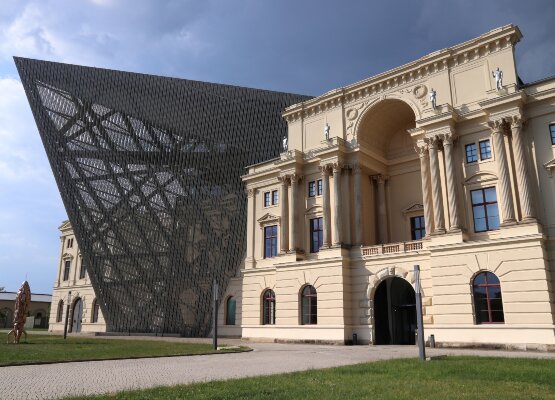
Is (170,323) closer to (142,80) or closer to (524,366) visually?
(142,80)

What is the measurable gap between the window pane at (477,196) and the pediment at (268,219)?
1758 cm

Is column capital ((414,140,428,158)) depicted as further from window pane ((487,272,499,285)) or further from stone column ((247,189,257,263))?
stone column ((247,189,257,263))

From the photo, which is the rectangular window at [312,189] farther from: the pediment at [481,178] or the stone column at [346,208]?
the pediment at [481,178]

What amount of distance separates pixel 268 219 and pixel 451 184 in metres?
17.9

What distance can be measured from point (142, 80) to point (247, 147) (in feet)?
47.5

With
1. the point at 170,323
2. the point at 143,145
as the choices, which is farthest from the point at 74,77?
the point at 170,323

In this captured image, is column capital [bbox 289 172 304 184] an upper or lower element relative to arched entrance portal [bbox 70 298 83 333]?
upper

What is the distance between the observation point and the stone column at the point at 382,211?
40.4 metres

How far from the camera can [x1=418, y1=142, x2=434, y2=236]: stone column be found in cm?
3438

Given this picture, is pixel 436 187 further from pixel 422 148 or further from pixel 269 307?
pixel 269 307

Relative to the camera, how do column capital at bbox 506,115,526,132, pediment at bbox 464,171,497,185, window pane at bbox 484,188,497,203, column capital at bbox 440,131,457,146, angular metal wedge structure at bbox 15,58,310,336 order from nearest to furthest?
1. column capital at bbox 506,115,526,132
2. window pane at bbox 484,188,497,203
3. pediment at bbox 464,171,497,185
4. column capital at bbox 440,131,457,146
5. angular metal wedge structure at bbox 15,58,310,336

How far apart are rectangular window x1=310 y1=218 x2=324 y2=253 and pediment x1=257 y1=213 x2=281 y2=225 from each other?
382 centimetres

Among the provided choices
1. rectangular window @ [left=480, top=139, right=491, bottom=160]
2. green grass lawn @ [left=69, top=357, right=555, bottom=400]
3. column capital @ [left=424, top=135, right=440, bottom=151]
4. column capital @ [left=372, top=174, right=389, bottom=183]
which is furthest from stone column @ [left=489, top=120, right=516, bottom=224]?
green grass lawn @ [left=69, top=357, right=555, bottom=400]

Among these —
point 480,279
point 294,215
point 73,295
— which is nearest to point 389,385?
point 480,279
